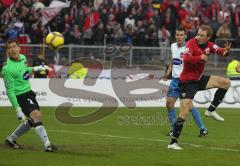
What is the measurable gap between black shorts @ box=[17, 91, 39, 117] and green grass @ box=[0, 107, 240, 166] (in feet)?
2.78

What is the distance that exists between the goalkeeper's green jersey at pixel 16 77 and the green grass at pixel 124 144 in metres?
1.29

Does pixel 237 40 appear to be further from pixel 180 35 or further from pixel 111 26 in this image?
pixel 180 35

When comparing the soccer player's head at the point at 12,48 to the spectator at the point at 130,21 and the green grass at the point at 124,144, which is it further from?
the spectator at the point at 130,21

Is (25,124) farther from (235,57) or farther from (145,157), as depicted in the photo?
(235,57)

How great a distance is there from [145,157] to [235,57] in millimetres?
19131

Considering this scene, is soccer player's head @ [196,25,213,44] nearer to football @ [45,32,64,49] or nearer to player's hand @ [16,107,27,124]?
player's hand @ [16,107,27,124]

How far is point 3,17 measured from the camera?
104 feet

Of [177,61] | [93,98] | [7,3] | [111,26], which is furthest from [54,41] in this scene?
[111,26]

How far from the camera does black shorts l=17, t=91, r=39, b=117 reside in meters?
15.0

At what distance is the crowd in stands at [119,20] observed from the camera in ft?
106

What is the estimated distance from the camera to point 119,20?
113 ft

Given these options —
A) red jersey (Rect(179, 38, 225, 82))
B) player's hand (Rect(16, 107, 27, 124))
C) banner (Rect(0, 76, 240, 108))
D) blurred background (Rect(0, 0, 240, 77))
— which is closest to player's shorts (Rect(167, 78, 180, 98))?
red jersey (Rect(179, 38, 225, 82))

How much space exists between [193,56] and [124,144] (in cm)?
266

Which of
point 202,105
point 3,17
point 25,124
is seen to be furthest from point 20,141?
point 3,17
